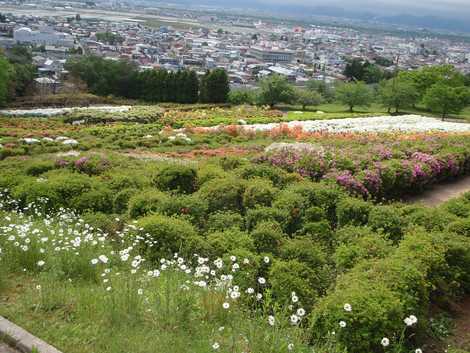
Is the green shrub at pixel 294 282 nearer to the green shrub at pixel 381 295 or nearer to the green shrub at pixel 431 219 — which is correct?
the green shrub at pixel 381 295

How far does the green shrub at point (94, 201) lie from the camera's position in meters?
10.9

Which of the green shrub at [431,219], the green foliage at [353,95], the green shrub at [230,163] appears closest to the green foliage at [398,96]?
the green foliage at [353,95]

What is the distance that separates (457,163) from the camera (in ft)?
52.4

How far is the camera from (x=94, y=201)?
36.2 ft

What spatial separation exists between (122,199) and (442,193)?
8.86 metres

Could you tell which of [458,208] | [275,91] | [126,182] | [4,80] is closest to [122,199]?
[126,182]

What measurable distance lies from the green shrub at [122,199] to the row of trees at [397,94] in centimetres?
4389

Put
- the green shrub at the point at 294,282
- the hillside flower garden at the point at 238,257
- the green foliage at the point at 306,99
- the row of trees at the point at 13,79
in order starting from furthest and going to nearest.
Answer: the green foliage at the point at 306,99 < the row of trees at the point at 13,79 < the green shrub at the point at 294,282 < the hillside flower garden at the point at 238,257

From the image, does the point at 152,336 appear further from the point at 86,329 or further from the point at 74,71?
the point at 74,71

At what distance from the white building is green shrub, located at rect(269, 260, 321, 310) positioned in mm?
148840

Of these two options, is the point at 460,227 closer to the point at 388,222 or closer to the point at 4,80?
the point at 388,222

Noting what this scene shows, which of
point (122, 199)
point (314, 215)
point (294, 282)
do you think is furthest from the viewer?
point (122, 199)

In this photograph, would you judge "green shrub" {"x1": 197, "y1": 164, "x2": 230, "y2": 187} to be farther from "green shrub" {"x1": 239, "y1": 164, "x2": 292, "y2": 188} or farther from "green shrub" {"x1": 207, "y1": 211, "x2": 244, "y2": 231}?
"green shrub" {"x1": 207, "y1": 211, "x2": 244, "y2": 231}

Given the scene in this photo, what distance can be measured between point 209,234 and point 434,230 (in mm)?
3916
